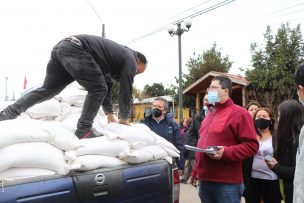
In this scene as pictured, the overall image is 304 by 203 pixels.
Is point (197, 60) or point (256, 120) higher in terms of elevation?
point (197, 60)

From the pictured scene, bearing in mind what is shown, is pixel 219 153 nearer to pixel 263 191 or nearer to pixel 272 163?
pixel 272 163

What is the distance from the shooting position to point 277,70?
13531mm

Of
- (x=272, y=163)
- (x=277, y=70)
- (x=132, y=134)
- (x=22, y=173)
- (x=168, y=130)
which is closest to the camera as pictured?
(x=22, y=173)

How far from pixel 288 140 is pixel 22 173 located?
245 centimetres

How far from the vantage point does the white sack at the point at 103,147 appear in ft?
7.40

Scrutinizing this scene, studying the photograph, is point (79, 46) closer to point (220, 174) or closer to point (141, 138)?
point (141, 138)

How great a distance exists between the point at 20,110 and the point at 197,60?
20271 mm

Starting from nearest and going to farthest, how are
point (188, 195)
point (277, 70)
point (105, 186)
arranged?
point (105, 186)
point (188, 195)
point (277, 70)

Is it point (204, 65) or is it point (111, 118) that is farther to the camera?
point (204, 65)

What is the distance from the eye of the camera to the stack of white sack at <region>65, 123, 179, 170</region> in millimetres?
2170

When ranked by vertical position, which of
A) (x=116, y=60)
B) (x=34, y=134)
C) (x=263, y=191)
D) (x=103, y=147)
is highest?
(x=116, y=60)

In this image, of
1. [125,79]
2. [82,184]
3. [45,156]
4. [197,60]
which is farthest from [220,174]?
[197,60]

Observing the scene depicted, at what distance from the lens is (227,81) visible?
3.38m

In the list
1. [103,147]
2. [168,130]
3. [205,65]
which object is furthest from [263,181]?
[205,65]
